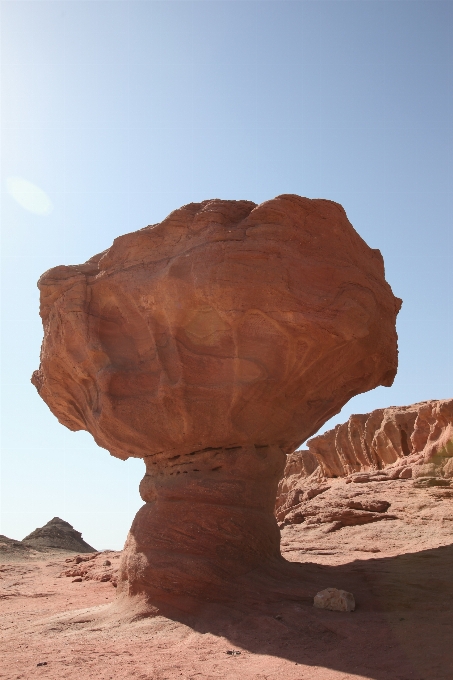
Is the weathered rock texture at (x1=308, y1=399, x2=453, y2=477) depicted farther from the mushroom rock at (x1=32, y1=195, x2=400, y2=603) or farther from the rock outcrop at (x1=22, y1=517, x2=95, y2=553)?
the rock outcrop at (x1=22, y1=517, x2=95, y2=553)

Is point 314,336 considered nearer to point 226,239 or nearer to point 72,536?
point 226,239

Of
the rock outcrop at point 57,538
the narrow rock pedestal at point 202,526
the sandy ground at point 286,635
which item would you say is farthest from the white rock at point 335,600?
the rock outcrop at point 57,538

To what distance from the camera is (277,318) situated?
8039mm

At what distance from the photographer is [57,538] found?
28.4 metres

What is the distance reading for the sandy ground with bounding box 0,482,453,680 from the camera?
5.35 metres

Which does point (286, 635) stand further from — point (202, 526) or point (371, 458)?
point (371, 458)

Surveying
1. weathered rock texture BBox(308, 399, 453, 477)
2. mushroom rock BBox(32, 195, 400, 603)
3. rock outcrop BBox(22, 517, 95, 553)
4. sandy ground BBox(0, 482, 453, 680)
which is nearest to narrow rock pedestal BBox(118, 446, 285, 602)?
mushroom rock BBox(32, 195, 400, 603)

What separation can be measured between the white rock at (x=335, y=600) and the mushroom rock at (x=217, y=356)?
110 centimetres

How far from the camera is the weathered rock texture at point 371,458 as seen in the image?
13.9 metres

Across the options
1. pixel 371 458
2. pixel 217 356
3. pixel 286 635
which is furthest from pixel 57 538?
pixel 286 635

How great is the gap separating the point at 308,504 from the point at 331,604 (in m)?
8.09

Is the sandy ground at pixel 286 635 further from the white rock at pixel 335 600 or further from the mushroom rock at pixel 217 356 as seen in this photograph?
the mushroom rock at pixel 217 356

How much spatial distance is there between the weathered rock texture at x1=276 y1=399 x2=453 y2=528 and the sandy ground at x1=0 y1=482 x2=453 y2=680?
11.7ft

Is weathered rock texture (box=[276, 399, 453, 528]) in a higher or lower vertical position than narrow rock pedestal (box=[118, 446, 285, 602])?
higher
